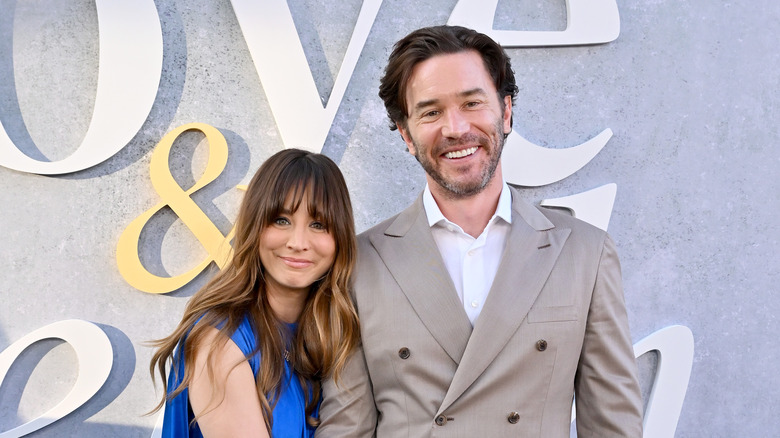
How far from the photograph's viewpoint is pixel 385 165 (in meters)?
2.78

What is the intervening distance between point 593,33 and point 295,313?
1.81 metres

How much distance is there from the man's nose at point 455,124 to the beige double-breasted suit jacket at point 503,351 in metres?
0.28

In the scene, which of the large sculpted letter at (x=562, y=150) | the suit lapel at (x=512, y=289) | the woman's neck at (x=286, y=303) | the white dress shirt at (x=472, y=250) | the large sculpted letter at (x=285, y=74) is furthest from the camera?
the large sculpted letter at (x=562, y=150)

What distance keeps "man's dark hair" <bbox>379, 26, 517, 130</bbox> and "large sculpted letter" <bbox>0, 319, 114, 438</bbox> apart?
132cm

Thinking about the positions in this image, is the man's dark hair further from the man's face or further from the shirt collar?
the shirt collar

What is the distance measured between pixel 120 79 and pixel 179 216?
0.52m

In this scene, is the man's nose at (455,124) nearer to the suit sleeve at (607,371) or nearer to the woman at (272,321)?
the woman at (272,321)

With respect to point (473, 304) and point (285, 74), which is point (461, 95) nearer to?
point (473, 304)

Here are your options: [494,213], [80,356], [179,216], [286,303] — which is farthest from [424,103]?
[80,356]

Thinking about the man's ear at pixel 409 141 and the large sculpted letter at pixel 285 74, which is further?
the large sculpted letter at pixel 285 74

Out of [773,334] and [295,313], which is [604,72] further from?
[295,313]

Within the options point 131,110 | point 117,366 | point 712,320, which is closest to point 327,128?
point 131,110

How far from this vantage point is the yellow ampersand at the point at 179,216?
8.02 ft

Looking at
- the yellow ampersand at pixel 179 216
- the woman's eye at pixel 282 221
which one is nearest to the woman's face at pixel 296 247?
the woman's eye at pixel 282 221
